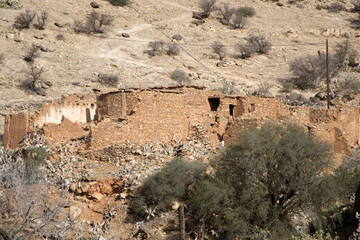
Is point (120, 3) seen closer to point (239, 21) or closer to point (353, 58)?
point (239, 21)

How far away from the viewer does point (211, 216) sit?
49.4 ft

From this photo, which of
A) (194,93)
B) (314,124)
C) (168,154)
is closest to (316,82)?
(314,124)

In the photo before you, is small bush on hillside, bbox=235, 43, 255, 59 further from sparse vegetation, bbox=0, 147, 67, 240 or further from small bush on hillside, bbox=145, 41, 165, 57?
sparse vegetation, bbox=0, 147, 67, 240

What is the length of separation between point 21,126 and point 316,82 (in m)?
22.1

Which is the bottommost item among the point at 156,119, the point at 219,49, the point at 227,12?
the point at 156,119

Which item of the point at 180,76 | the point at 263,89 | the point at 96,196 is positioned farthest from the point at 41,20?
the point at 96,196

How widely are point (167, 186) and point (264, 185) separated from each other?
2759 mm

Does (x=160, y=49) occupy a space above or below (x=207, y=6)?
below

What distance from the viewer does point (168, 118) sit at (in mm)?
18250

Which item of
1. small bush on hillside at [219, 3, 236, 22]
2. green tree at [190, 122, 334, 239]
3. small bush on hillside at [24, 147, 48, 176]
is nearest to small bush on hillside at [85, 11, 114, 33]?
small bush on hillside at [219, 3, 236, 22]

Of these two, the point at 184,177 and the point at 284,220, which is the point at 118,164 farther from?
the point at 284,220

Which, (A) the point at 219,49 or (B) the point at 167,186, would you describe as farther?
(A) the point at 219,49

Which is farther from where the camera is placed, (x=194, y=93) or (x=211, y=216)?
(x=194, y=93)

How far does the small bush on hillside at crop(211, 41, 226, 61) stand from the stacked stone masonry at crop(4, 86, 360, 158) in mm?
19308
